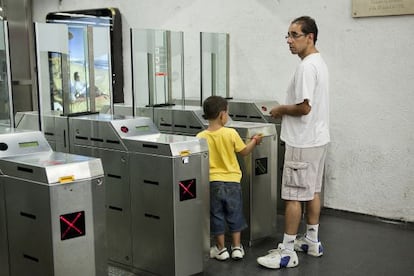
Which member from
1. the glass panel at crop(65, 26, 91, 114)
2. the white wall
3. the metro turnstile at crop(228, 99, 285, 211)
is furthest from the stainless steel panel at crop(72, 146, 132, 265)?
the white wall

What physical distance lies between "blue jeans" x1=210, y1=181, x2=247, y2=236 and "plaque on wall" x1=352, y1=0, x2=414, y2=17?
1916mm

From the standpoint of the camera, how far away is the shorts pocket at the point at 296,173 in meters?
3.20

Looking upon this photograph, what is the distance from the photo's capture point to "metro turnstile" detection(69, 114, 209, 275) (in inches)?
115

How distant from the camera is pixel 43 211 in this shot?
2.22 meters

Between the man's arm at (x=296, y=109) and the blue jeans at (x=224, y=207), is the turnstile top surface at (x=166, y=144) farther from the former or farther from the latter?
the man's arm at (x=296, y=109)

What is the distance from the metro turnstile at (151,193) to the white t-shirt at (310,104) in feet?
1.93

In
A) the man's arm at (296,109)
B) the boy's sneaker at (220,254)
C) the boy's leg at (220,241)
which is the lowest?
the boy's sneaker at (220,254)

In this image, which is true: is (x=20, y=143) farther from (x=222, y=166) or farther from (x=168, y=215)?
(x=222, y=166)

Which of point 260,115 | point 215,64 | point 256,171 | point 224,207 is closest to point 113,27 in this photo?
point 215,64

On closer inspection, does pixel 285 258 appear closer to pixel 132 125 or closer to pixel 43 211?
pixel 132 125

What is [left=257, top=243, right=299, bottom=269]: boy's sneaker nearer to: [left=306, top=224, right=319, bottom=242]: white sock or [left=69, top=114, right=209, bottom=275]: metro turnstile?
[left=306, top=224, right=319, bottom=242]: white sock

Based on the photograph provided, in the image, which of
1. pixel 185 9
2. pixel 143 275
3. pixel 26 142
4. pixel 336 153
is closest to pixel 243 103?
pixel 336 153

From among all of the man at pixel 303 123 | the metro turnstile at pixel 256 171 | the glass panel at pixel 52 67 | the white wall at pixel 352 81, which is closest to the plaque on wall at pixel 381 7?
the white wall at pixel 352 81

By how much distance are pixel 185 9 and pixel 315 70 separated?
2.47m
